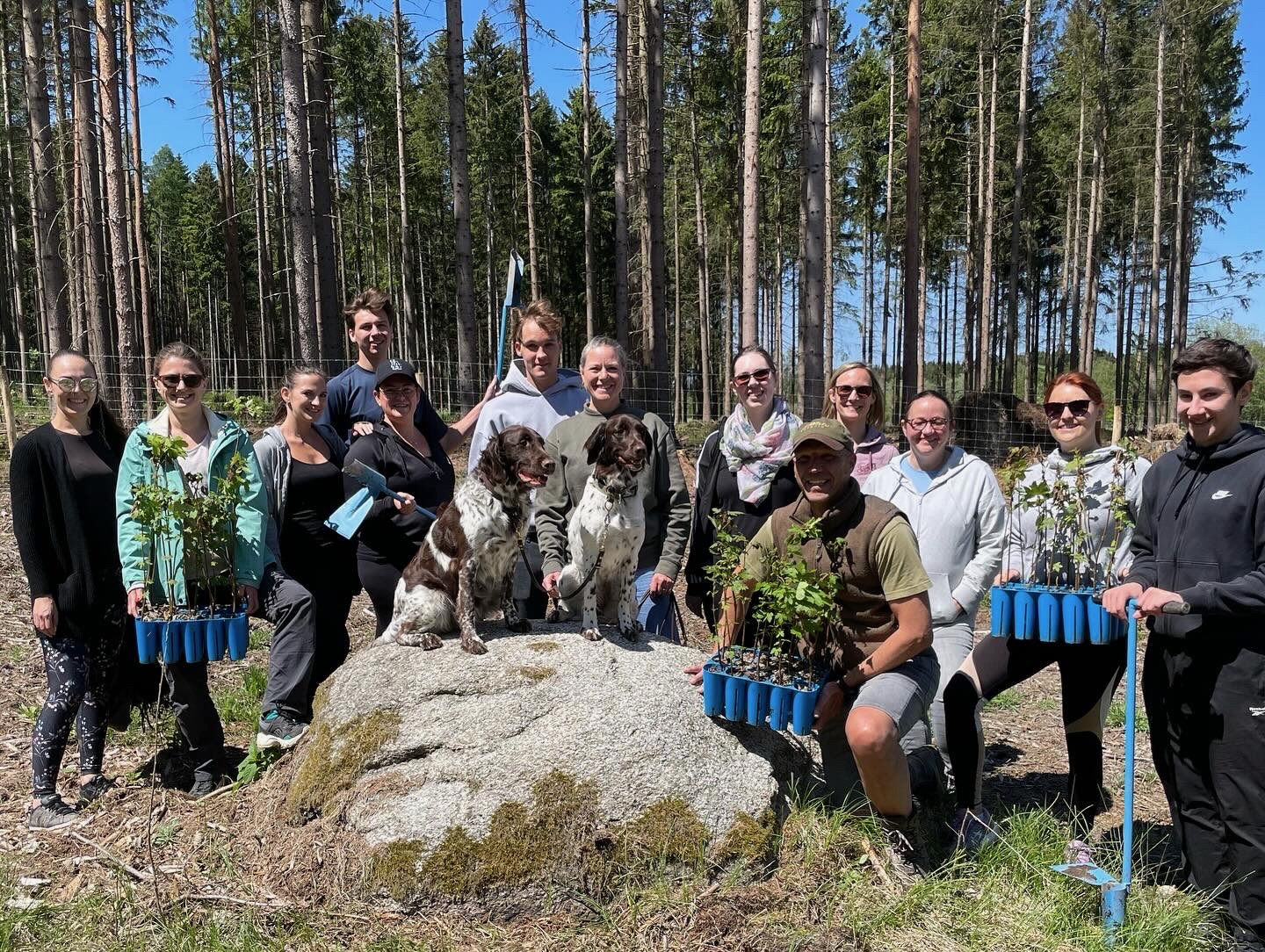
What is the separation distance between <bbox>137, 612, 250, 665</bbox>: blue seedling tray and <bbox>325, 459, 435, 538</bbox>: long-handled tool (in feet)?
2.16

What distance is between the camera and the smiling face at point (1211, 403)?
11.3 ft

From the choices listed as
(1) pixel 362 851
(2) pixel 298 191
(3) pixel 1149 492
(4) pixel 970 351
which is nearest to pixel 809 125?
(2) pixel 298 191

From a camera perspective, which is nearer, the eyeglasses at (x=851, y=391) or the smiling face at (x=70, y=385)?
the smiling face at (x=70, y=385)

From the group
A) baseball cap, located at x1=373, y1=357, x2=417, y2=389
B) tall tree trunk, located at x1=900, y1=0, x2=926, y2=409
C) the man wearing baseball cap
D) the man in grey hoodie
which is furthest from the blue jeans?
tall tree trunk, located at x1=900, y1=0, x2=926, y2=409

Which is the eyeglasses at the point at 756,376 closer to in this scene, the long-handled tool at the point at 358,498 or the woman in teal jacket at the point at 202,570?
the long-handled tool at the point at 358,498

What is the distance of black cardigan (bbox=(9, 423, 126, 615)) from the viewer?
13.8 feet

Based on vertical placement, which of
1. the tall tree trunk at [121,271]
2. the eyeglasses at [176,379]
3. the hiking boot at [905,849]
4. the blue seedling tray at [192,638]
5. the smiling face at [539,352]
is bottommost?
the hiking boot at [905,849]

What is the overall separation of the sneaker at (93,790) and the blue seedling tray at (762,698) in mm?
3377

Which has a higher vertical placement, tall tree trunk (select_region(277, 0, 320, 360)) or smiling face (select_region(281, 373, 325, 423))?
tall tree trunk (select_region(277, 0, 320, 360))

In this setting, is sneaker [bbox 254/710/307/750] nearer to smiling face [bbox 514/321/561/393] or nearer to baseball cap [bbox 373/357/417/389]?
baseball cap [bbox 373/357/417/389]

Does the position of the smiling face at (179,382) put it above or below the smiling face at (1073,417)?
above

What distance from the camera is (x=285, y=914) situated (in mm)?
3426

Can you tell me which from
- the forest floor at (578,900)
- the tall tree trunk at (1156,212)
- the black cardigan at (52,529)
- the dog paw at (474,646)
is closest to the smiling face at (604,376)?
the dog paw at (474,646)

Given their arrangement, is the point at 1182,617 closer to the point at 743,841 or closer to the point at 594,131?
the point at 743,841
